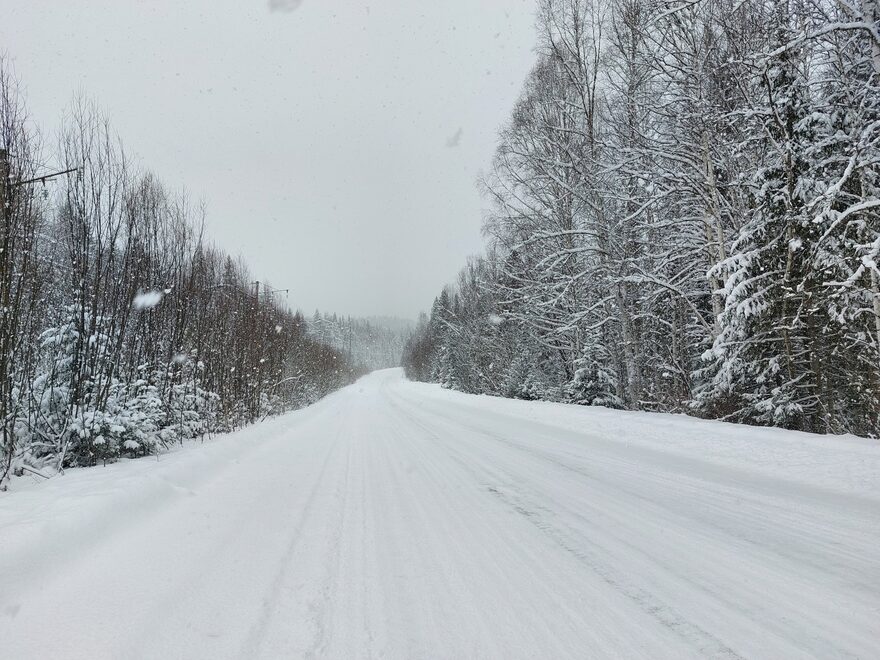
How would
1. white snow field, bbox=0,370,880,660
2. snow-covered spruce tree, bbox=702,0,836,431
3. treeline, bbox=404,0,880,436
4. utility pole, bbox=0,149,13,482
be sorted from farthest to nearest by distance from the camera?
snow-covered spruce tree, bbox=702,0,836,431 → treeline, bbox=404,0,880,436 → utility pole, bbox=0,149,13,482 → white snow field, bbox=0,370,880,660

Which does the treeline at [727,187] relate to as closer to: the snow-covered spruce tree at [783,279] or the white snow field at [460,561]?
the snow-covered spruce tree at [783,279]

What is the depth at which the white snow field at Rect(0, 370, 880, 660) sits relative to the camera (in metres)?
2.04

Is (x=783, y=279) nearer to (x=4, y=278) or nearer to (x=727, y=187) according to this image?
(x=727, y=187)

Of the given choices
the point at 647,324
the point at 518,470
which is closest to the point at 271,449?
the point at 518,470

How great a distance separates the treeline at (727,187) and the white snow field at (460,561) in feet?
11.9

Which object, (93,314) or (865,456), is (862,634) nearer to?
(865,456)

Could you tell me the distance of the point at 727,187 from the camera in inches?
448

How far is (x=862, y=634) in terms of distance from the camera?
1978 mm

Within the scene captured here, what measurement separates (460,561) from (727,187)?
40.7 ft

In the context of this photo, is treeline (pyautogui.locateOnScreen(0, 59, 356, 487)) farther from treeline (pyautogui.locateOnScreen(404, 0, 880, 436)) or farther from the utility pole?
treeline (pyautogui.locateOnScreen(404, 0, 880, 436))

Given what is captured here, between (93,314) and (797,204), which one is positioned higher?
(797,204)

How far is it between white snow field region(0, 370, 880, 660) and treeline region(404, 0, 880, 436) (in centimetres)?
362

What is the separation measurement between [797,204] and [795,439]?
523cm

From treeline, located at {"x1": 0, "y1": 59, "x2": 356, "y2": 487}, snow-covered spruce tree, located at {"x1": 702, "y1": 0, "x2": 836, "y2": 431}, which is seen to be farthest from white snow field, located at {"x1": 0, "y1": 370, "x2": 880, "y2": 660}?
snow-covered spruce tree, located at {"x1": 702, "y1": 0, "x2": 836, "y2": 431}
